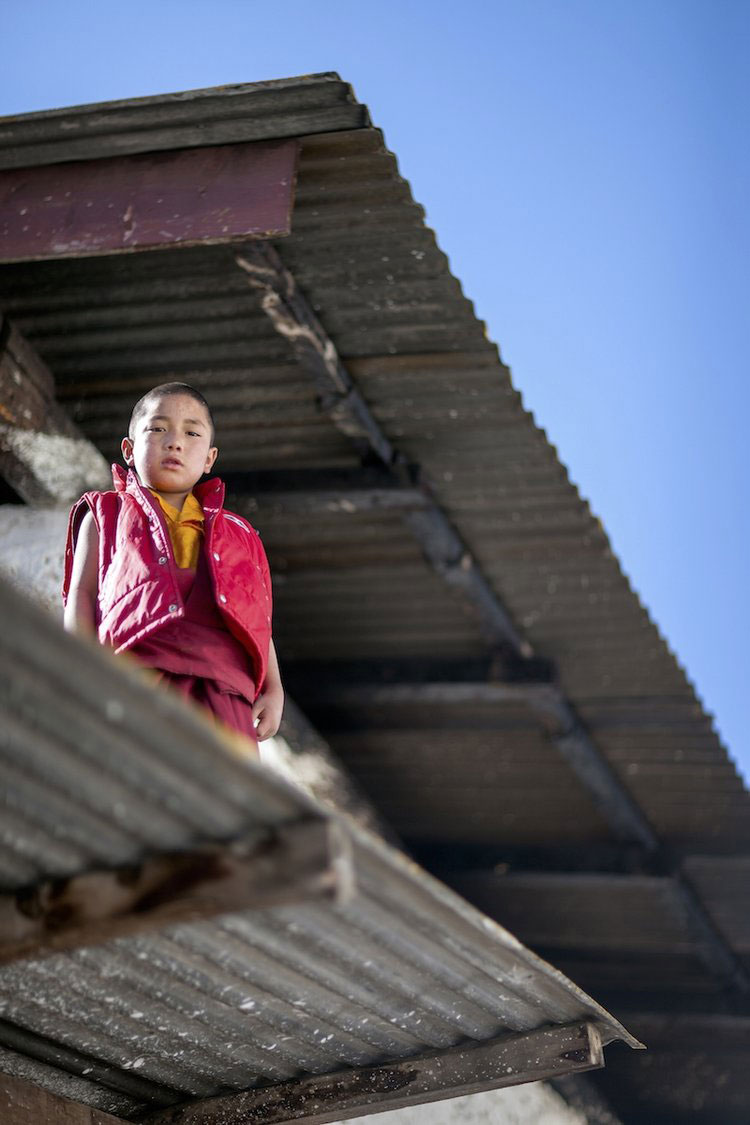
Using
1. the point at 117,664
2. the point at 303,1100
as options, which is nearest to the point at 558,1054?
the point at 303,1100

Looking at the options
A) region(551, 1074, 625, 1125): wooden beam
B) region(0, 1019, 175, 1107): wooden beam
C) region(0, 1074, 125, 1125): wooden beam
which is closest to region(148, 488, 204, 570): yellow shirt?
region(0, 1019, 175, 1107): wooden beam

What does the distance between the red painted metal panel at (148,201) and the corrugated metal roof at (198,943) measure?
201 cm

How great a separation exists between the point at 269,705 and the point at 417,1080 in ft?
3.01

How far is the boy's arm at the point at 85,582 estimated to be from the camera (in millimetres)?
3012

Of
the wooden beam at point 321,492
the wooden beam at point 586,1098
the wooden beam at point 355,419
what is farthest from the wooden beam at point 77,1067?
the wooden beam at point 586,1098

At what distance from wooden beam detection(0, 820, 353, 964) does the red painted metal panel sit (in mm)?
2114

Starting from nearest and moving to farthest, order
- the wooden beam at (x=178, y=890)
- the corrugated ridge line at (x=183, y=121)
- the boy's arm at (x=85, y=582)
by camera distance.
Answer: the wooden beam at (x=178, y=890), the boy's arm at (x=85, y=582), the corrugated ridge line at (x=183, y=121)

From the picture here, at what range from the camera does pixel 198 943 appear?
254cm

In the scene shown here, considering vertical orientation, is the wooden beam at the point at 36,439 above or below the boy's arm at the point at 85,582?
above

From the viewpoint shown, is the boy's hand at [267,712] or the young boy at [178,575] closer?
the young boy at [178,575]

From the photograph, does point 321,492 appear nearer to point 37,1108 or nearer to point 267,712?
point 267,712

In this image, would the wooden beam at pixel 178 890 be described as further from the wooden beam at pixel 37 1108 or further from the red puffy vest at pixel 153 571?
the wooden beam at pixel 37 1108

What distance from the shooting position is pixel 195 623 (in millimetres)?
2957

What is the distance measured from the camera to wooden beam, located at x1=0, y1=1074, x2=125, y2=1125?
295cm
